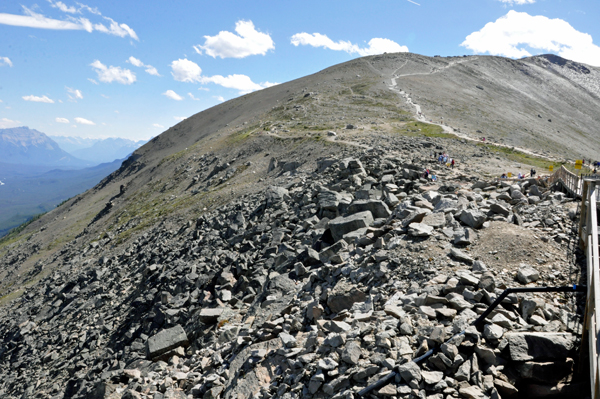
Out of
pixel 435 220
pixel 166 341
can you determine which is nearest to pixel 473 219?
pixel 435 220

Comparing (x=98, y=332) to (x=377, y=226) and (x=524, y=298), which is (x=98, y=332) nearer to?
(x=377, y=226)

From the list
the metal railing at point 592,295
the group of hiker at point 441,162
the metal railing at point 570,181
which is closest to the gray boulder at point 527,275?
the metal railing at point 592,295

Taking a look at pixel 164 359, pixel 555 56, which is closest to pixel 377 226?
pixel 164 359

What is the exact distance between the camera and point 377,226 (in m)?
17.0

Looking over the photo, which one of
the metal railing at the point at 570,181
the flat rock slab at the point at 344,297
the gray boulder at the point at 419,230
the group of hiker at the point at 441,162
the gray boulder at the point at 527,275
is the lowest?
the flat rock slab at the point at 344,297

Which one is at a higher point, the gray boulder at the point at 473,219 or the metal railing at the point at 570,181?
the metal railing at the point at 570,181

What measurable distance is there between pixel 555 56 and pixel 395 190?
784 ft

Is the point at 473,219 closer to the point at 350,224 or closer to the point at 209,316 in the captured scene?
the point at 350,224

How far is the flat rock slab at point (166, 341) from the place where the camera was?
607 inches

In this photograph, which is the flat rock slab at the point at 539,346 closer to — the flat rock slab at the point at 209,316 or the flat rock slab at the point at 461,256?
the flat rock slab at the point at 461,256

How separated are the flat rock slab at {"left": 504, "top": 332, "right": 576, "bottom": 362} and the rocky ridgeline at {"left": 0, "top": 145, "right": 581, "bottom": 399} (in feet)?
0.08

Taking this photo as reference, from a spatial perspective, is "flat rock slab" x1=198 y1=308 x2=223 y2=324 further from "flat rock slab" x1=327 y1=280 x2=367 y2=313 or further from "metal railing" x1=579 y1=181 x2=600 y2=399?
"metal railing" x1=579 y1=181 x2=600 y2=399

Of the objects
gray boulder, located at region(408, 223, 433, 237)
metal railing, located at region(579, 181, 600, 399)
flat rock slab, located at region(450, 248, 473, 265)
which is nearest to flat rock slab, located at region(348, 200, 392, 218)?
gray boulder, located at region(408, 223, 433, 237)

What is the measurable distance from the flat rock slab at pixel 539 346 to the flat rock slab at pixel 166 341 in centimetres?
1352
